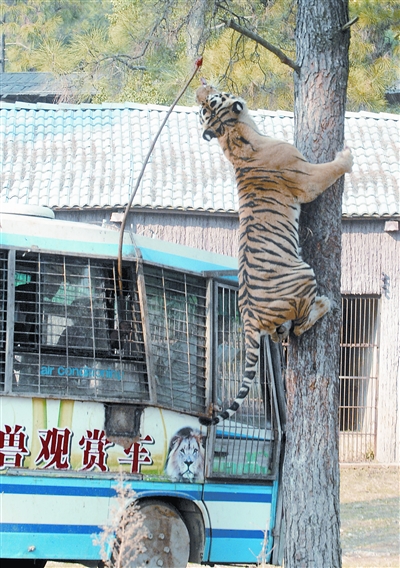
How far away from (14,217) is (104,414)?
1.47 m

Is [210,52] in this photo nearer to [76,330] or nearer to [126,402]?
[76,330]

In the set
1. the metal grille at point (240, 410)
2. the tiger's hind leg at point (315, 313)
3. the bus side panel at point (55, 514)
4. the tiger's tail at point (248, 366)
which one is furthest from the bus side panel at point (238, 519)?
the tiger's hind leg at point (315, 313)

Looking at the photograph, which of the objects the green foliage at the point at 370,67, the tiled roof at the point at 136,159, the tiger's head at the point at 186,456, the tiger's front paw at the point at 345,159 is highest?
the green foliage at the point at 370,67

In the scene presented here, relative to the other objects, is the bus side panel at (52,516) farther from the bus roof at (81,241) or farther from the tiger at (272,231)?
the bus roof at (81,241)

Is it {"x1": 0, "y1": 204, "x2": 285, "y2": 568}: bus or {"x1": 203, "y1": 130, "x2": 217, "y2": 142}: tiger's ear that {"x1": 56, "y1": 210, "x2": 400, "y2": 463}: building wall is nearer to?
{"x1": 0, "y1": 204, "x2": 285, "y2": 568}: bus

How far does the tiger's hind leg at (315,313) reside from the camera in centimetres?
552

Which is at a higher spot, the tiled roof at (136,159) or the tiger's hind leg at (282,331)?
the tiled roof at (136,159)

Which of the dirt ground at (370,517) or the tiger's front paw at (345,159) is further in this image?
the dirt ground at (370,517)

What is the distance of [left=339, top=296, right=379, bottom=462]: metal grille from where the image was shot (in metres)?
13.3

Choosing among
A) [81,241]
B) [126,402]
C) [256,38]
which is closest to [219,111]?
[256,38]

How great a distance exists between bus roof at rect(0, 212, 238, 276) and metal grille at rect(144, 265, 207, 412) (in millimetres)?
100

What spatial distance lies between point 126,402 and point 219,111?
6.59 ft

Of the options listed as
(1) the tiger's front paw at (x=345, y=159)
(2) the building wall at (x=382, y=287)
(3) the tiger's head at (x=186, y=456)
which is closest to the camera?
(1) the tiger's front paw at (x=345, y=159)

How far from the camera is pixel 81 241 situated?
20.7 ft
